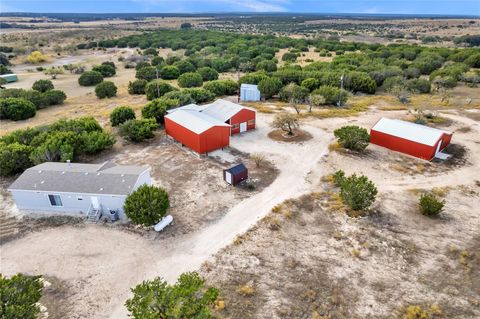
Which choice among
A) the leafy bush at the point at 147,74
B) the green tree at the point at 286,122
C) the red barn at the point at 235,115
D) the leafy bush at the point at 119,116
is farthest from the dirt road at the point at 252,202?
the leafy bush at the point at 147,74

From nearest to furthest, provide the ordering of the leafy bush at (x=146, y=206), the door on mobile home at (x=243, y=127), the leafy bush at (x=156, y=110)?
the leafy bush at (x=146, y=206) → the door on mobile home at (x=243, y=127) → the leafy bush at (x=156, y=110)

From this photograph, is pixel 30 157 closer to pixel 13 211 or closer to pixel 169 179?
pixel 13 211

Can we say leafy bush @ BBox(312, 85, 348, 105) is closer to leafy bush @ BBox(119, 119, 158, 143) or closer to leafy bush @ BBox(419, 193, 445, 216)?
leafy bush @ BBox(119, 119, 158, 143)

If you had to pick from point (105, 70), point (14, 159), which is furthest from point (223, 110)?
point (105, 70)

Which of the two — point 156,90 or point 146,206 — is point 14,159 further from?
point 156,90

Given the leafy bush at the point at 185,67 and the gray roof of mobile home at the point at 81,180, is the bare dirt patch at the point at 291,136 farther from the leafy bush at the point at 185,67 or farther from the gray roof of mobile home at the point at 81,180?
the leafy bush at the point at 185,67

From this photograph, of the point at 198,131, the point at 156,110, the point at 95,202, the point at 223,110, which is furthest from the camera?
the point at 156,110

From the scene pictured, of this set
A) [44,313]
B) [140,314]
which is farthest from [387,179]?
[44,313]

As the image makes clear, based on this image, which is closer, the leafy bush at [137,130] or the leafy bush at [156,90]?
the leafy bush at [137,130]
